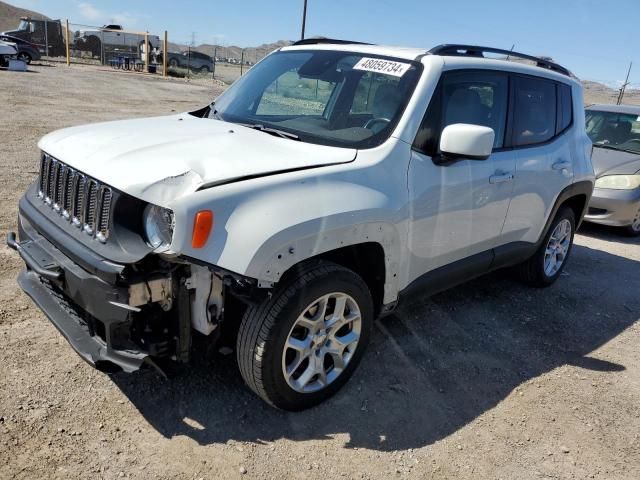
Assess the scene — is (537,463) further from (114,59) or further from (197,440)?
(114,59)

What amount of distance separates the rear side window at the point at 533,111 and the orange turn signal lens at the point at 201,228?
2.65 metres

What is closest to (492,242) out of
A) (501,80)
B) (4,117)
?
(501,80)

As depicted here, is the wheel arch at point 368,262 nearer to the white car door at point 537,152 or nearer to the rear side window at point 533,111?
the white car door at point 537,152

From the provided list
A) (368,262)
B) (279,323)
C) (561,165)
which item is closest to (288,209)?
(279,323)

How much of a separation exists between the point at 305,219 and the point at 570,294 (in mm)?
3677

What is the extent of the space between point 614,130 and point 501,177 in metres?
5.75

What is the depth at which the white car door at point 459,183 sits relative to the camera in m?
3.23

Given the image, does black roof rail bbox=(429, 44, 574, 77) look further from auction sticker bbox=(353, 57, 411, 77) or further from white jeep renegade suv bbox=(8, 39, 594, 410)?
auction sticker bbox=(353, 57, 411, 77)

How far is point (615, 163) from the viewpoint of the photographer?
7473 millimetres

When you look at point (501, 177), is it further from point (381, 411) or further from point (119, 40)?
point (119, 40)

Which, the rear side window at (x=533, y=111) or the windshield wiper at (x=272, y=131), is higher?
the rear side window at (x=533, y=111)

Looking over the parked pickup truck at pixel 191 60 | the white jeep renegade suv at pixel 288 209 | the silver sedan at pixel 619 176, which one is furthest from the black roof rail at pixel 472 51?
the parked pickup truck at pixel 191 60

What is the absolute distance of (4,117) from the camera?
36.9 feet

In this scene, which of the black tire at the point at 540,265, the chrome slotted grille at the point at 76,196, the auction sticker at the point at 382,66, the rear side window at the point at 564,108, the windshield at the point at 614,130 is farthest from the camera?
the windshield at the point at 614,130
